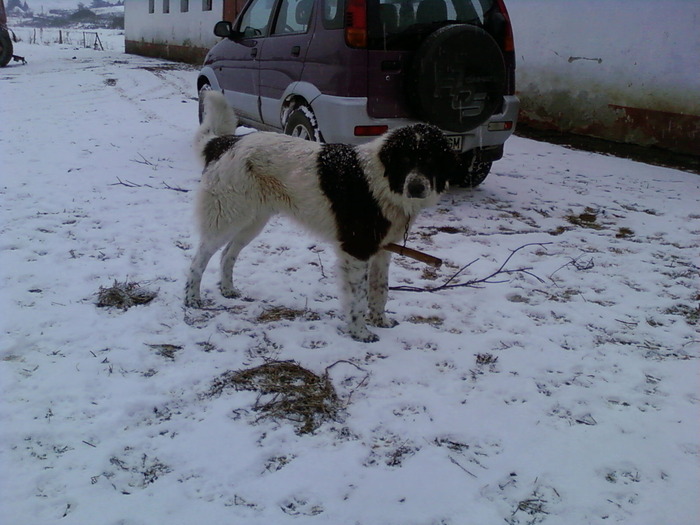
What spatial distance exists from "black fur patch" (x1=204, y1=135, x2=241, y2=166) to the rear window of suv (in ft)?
6.42

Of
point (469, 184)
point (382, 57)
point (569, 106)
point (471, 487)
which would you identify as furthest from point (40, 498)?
point (569, 106)

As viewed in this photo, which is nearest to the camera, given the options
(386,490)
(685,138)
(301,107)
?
(386,490)

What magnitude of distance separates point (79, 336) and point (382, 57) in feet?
11.3

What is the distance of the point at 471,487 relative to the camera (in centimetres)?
220

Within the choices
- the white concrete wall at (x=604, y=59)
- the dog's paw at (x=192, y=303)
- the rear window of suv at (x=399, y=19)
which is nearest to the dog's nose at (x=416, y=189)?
the dog's paw at (x=192, y=303)

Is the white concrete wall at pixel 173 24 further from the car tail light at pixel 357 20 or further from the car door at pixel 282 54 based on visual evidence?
the car tail light at pixel 357 20

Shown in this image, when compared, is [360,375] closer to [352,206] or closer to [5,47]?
[352,206]

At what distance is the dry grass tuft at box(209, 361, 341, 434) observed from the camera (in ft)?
8.50

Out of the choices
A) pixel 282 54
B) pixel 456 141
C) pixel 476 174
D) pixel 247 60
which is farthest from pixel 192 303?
pixel 247 60

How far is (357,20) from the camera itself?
480 centimetres

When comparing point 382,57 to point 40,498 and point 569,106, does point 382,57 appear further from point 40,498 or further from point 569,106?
point 569,106

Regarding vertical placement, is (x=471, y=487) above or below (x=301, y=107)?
below

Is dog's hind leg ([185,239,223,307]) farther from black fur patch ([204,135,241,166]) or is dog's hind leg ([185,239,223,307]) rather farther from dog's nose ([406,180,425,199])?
dog's nose ([406,180,425,199])

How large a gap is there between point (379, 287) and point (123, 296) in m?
1.71
